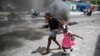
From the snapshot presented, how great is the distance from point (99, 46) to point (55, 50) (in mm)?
1990

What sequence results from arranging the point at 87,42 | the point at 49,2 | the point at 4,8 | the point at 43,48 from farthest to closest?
the point at 4,8
the point at 49,2
the point at 87,42
the point at 43,48

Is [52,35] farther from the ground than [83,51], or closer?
farther from the ground

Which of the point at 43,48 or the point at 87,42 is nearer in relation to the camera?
the point at 43,48

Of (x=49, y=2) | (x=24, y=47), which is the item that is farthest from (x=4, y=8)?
(x=24, y=47)

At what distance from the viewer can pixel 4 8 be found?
32.2 m

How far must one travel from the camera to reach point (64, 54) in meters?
6.95

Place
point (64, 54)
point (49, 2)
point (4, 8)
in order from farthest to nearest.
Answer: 1. point (4, 8)
2. point (49, 2)
3. point (64, 54)

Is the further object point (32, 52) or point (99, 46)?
point (99, 46)

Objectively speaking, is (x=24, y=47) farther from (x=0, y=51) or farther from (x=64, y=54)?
(x=64, y=54)

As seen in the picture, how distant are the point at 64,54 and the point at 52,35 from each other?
790 mm

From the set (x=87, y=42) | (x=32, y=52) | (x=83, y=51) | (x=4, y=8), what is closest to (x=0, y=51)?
(x=32, y=52)

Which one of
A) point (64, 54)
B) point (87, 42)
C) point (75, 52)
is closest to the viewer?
point (64, 54)

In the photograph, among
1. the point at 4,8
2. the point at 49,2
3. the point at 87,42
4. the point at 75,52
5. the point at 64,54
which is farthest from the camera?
the point at 4,8

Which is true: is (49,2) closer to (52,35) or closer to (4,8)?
(52,35)
